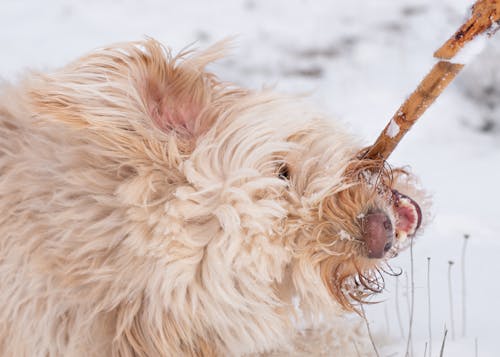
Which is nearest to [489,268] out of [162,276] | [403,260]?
[403,260]


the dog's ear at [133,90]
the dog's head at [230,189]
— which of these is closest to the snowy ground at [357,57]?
the dog's ear at [133,90]

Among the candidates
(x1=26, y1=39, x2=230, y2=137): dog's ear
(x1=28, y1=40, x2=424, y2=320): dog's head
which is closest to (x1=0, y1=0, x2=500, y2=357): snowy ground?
(x1=26, y1=39, x2=230, y2=137): dog's ear

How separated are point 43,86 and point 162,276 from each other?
26.4 inches

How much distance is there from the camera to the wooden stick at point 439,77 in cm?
186

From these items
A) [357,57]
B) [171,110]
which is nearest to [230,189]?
[171,110]

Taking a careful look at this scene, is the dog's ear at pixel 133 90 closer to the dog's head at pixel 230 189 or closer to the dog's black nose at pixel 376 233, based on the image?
the dog's head at pixel 230 189

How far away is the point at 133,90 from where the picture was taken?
2201 millimetres

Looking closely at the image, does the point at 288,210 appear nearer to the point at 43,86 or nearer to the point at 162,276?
the point at 162,276

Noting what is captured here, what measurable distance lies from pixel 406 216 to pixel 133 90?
3.51ft

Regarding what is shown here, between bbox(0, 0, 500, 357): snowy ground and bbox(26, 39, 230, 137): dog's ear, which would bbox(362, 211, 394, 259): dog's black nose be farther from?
bbox(0, 0, 500, 357): snowy ground

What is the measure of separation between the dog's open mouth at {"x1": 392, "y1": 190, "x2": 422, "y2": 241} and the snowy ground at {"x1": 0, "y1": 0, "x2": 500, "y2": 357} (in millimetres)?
1116

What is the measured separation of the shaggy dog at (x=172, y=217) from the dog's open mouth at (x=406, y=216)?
3.8 inches

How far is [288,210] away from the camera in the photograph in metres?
2.15

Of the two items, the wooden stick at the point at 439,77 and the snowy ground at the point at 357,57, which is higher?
the wooden stick at the point at 439,77
